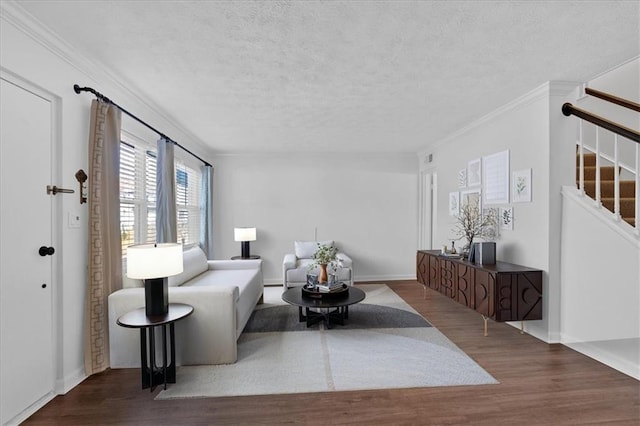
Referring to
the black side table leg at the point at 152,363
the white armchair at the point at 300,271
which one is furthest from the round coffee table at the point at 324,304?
the black side table leg at the point at 152,363

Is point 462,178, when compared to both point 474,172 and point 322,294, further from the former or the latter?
point 322,294

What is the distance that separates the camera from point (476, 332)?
3.41m

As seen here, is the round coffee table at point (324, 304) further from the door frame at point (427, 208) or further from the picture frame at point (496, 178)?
the door frame at point (427, 208)

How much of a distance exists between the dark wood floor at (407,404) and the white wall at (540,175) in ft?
2.70

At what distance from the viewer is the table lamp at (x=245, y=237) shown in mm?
5492

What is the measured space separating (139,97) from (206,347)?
2552 mm

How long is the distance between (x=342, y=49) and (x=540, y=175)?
7.79ft

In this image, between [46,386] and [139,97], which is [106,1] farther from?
[46,386]

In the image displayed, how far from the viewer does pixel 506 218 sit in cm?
367

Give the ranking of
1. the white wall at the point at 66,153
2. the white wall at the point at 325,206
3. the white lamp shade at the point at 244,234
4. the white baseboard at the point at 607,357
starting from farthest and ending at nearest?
the white wall at the point at 325,206
the white lamp shade at the point at 244,234
the white baseboard at the point at 607,357
the white wall at the point at 66,153

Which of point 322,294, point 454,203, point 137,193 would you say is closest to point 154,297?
point 137,193

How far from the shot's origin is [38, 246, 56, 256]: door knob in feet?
7.03

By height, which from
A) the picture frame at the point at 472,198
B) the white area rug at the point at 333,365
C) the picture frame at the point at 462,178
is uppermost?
the picture frame at the point at 462,178

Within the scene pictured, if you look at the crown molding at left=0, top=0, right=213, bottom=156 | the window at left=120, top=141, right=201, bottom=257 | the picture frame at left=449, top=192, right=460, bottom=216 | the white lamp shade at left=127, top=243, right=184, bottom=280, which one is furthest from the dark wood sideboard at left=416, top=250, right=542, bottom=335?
the crown molding at left=0, top=0, right=213, bottom=156
